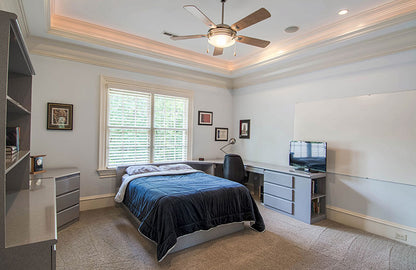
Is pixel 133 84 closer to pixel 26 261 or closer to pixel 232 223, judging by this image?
pixel 232 223

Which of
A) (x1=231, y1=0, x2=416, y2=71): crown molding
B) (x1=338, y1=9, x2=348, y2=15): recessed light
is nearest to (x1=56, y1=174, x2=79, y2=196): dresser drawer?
(x1=231, y1=0, x2=416, y2=71): crown molding

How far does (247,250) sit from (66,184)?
Answer: 259 centimetres

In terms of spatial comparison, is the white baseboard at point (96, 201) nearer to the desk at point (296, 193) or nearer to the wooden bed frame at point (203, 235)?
the wooden bed frame at point (203, 235)

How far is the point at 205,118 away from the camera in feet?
17.6

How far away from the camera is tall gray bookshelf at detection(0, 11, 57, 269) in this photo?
3.51ft

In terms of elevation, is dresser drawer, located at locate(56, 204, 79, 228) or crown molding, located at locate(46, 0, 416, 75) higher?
crown molding, located at locate(46, 0, 416, 75)

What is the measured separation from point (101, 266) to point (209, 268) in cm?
110

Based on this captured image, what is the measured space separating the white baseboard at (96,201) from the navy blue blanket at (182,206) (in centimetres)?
69

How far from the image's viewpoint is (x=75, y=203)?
3342 mm

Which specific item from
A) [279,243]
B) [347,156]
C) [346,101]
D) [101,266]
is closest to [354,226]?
[347,156]

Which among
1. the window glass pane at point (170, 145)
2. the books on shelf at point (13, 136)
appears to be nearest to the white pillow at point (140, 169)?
the window glass pane at point (170, 145)

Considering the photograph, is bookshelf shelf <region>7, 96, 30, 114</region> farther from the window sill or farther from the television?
the television

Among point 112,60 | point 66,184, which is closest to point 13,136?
point 66,184

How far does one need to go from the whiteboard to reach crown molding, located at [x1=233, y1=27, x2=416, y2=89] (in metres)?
0.62
